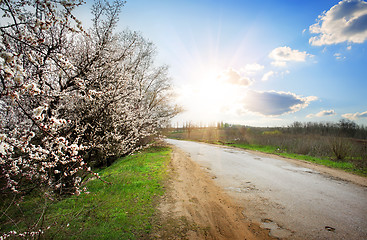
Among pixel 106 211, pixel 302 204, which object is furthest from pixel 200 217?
pixel 302 204

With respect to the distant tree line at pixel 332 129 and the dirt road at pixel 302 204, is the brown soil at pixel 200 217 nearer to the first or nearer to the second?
the dirt road at pixel 302 204

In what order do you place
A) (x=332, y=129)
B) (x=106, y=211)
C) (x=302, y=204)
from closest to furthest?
1. (x=106, y=211)
2. (x=302, y=204)
3. (x=332, y=129)

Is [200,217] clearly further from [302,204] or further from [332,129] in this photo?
[332,129]

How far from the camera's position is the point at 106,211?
188 inches

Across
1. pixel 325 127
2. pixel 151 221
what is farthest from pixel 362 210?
pixel 325 127

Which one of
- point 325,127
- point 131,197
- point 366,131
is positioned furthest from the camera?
point 325,127

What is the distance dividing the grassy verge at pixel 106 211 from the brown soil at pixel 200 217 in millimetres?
415

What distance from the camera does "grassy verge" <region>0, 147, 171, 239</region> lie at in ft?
12.4

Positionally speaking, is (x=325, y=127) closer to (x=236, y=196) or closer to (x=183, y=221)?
(x=236, y=196)

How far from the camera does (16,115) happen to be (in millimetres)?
6871

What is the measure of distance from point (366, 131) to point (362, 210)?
42129 mm

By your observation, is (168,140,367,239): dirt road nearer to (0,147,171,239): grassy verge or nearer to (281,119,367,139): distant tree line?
(0,147,171,239): grassy verge

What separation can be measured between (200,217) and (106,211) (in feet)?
8.59

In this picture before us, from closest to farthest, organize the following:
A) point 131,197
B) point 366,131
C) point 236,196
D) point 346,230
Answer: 1. point 346,230
2. point 131,197
3. point 236,196
4. point 366,131
